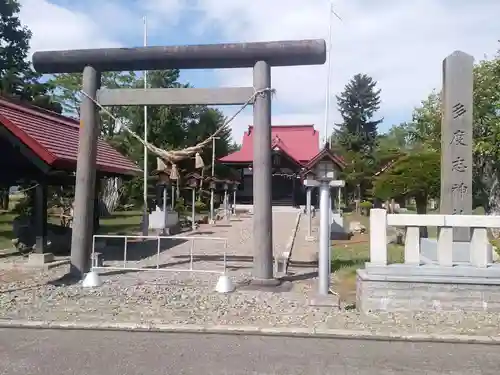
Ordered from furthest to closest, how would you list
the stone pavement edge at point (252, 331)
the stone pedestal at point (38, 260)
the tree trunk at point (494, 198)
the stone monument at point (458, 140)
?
the tree trunk at point (494, 198) → the stone pedestal at point (38, 260) → the stone monument at point (458, 140) → the stone pavement edge at point (252, 331)

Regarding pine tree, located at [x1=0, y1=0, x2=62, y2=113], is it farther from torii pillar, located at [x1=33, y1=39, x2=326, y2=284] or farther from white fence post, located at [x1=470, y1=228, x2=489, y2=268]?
white fence post, located at [x1=470, y1=228, x2=489, y2=268]

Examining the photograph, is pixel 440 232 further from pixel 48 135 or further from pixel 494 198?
pixel 494 198

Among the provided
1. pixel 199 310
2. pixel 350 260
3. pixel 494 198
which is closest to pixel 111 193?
pixel 494 198

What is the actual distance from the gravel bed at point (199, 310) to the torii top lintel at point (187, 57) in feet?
13.6

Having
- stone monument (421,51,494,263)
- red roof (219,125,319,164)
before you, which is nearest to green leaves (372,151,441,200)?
stone monument (421,51,494,263)

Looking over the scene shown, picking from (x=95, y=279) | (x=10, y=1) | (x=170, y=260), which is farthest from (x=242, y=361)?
(x=10, y=1)

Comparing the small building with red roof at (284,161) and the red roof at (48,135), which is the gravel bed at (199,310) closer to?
the red roof at (48,135)

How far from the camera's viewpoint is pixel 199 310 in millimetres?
7004

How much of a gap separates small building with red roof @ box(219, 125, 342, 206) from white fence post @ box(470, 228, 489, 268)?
74.8 feet

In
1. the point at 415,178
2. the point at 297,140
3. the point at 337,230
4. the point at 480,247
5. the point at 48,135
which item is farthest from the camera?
the point at 297,140

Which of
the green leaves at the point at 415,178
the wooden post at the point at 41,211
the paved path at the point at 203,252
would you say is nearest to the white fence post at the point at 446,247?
the paved path at the point at 203,252

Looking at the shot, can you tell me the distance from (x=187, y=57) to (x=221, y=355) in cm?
573

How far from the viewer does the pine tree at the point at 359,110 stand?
155 feet

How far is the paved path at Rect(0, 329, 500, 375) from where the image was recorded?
15.5 feet
